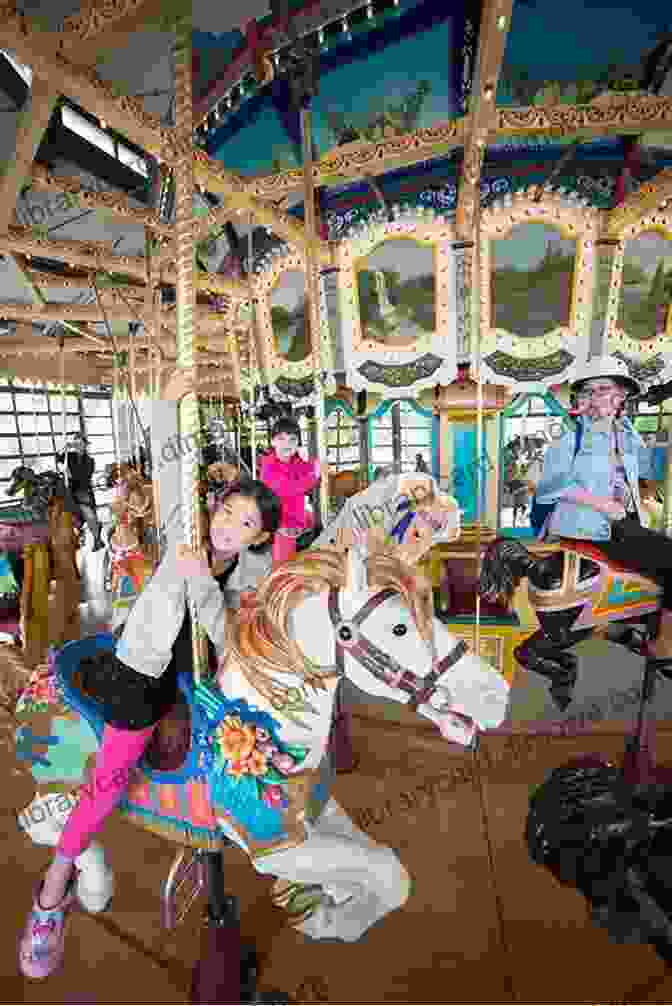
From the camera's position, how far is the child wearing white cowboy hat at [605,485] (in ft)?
6.35

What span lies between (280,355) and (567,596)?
289cm

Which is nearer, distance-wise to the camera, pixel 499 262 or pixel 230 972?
pixel 230 972

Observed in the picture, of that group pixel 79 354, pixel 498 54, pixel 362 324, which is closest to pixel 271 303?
pixel 362 324

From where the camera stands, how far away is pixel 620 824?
86 cm

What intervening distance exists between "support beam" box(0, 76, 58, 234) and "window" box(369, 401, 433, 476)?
9.81 feet

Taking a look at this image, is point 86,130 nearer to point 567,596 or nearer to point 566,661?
point 567,596

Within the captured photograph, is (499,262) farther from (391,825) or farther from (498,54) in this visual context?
(391,825)

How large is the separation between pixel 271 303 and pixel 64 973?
Answer: 3.83 meters

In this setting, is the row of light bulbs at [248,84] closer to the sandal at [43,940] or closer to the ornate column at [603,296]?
the ornate column at [603,296]

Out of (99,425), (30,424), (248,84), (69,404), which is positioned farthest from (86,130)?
(99,425)

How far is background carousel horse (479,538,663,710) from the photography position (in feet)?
6.49

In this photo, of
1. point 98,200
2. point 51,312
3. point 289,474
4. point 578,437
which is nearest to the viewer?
point 578,437

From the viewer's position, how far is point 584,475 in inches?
79.4

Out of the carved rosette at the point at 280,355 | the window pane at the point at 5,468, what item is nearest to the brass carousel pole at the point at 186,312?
the carved rosette at the point at 280,355
